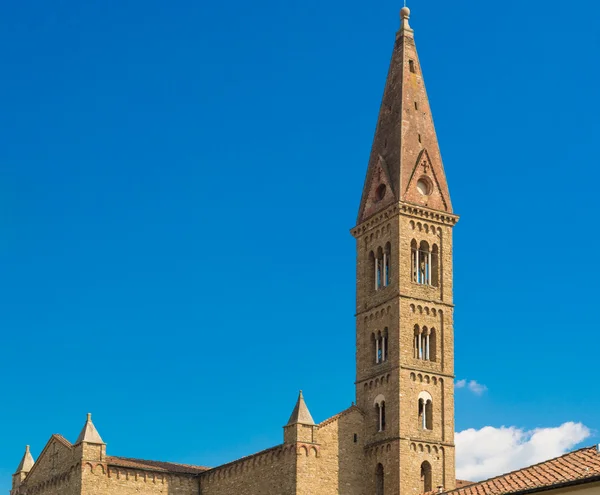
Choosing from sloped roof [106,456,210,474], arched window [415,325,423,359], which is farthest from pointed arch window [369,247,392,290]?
sloped roof [106,456,210,474]

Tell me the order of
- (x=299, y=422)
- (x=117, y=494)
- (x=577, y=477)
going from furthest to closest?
1. (x=117, y=494)
2. (x=299, y=422)
3. (x=577, y=477)

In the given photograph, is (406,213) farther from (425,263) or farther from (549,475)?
(549,475)

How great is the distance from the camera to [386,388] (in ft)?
173

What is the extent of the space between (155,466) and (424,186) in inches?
742

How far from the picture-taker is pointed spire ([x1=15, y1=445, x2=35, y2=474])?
63.2 metres

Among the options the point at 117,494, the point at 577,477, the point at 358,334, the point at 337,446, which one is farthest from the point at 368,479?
the point at 577,477

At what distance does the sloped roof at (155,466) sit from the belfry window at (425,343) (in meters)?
12.6

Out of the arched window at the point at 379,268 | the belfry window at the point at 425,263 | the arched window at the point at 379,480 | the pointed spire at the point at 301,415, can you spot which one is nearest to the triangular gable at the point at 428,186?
the belfry window at the point at 425,263

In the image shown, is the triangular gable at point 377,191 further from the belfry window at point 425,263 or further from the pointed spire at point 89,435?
the pointed spire at point 89,435

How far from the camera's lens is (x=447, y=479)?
51906 mm

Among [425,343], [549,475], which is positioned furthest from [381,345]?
[549,475]

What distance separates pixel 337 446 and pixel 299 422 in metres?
2.56

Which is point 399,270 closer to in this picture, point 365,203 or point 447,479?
point 365,203

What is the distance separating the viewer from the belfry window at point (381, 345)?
177 feet
